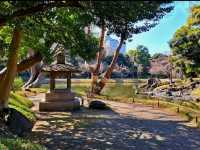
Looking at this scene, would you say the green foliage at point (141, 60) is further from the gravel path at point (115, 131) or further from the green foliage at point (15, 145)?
the green foliage at point (15, 145)

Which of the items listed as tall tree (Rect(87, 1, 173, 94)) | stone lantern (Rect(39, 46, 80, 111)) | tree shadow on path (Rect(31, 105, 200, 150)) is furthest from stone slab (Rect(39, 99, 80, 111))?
tall tree (Rect(87, 1, 173, 94))

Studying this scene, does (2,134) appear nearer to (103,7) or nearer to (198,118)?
(103,7)

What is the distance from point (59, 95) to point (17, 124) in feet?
38.0

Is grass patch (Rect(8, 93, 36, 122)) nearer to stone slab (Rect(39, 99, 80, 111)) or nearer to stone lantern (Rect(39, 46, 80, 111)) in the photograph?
stone slab (Rect(39, 99, 80, 111))

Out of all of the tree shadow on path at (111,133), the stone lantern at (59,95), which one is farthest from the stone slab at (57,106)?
the tree shadow on path at (111,133)

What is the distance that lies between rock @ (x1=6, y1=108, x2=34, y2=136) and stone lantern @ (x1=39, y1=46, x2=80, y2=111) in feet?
32.9

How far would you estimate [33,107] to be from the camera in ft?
103

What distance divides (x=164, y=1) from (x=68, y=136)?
11.2 meters

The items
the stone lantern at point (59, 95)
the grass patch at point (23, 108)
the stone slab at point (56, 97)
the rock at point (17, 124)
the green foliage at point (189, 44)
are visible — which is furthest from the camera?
the green foliage at point (189, 44)

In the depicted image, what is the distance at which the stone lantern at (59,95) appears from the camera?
29.6 metres

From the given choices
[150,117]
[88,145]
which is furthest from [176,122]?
[88,145]

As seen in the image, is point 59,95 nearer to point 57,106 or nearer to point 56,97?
point 56,97

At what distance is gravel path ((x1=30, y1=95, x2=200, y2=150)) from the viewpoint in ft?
56.1

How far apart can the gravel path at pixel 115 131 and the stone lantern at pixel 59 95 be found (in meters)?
1.47
